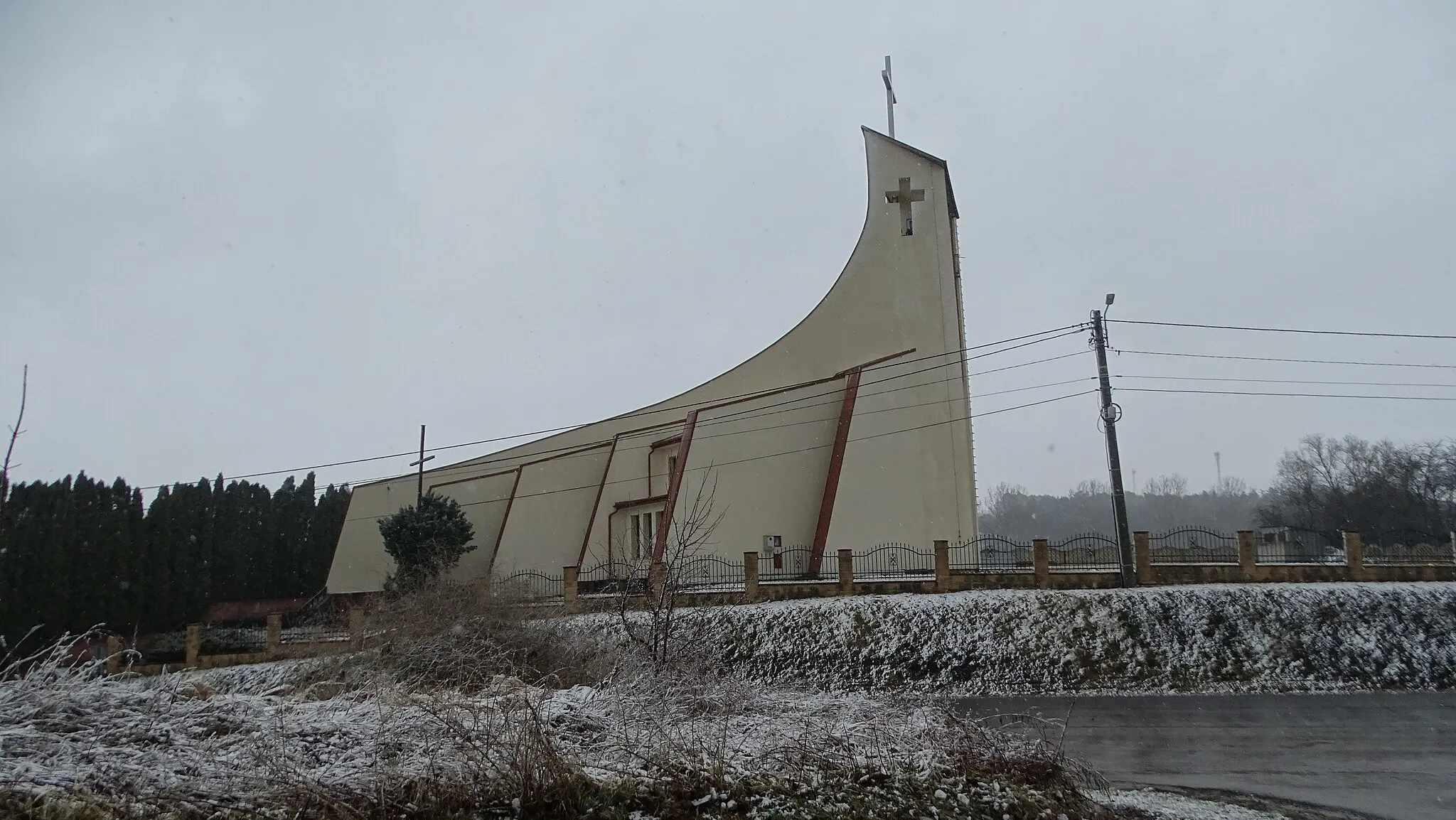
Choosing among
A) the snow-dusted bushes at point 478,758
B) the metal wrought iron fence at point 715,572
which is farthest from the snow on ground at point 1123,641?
the snow-dusted bushes at point 478,758

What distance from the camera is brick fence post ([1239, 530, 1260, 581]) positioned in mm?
16203

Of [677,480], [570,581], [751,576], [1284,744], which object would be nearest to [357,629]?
[570,581]

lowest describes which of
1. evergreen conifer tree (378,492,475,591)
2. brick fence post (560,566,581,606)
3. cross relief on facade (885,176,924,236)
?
brick fence post (560,566,581,606)

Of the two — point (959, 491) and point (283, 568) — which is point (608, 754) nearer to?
point (959, 491)

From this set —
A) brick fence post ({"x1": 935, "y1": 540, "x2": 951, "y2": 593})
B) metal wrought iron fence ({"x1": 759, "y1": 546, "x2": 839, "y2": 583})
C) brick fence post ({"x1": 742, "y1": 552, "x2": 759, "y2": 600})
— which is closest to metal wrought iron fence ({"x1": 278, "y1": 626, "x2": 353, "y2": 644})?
brick fence post ({"x1": 742, "y1": 552, "x2": 759, "y2": 600})

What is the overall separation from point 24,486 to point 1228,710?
3169 cm

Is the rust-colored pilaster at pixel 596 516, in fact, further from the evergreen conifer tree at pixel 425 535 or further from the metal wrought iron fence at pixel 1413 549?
the metal wrought iron fence at pixel 1413 549

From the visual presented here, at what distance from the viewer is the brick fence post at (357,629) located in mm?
14273

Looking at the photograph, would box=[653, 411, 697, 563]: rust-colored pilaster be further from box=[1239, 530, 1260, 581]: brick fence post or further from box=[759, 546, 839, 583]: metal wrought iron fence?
box=[1239, 530, 1260, 581]: brick fence post

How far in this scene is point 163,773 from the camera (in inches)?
180

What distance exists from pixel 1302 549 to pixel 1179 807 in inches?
552

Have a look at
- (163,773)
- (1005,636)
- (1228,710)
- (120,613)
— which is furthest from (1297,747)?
(120,613)

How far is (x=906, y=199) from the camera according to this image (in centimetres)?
2419

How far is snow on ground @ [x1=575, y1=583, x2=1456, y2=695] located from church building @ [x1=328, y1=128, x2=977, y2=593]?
3.54 meters
